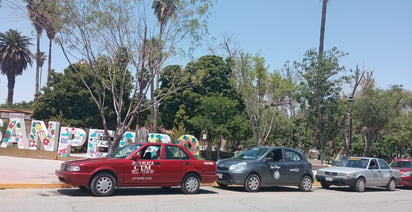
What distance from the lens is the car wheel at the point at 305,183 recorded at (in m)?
16.3

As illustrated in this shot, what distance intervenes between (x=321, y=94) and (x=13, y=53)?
150 feet

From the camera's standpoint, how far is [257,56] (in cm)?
2416

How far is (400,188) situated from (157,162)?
14.3m

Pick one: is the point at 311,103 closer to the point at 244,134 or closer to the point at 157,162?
the point at 244,134

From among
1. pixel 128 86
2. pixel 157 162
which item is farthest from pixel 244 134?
pixel 157 162

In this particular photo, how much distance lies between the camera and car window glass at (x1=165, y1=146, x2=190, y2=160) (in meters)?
13.0

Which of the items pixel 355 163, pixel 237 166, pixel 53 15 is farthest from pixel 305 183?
pixel 53 15

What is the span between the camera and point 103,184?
11602 millimetres

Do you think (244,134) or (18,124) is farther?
(244,134)

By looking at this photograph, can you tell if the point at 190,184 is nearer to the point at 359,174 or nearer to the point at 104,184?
the point at 104,184

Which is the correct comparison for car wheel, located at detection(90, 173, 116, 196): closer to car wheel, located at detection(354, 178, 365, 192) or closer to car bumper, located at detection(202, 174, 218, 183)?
car bumper, located at detection(202, 174, 218, 183)

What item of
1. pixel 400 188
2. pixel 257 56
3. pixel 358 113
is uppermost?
pixel 257 56

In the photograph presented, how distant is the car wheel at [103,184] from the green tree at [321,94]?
1598 cm

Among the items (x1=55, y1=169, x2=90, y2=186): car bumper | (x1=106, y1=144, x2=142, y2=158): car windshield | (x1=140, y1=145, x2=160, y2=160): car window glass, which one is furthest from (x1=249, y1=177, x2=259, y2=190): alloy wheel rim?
(x1=55, y1=169, x2=90, y2=186): car bumper
